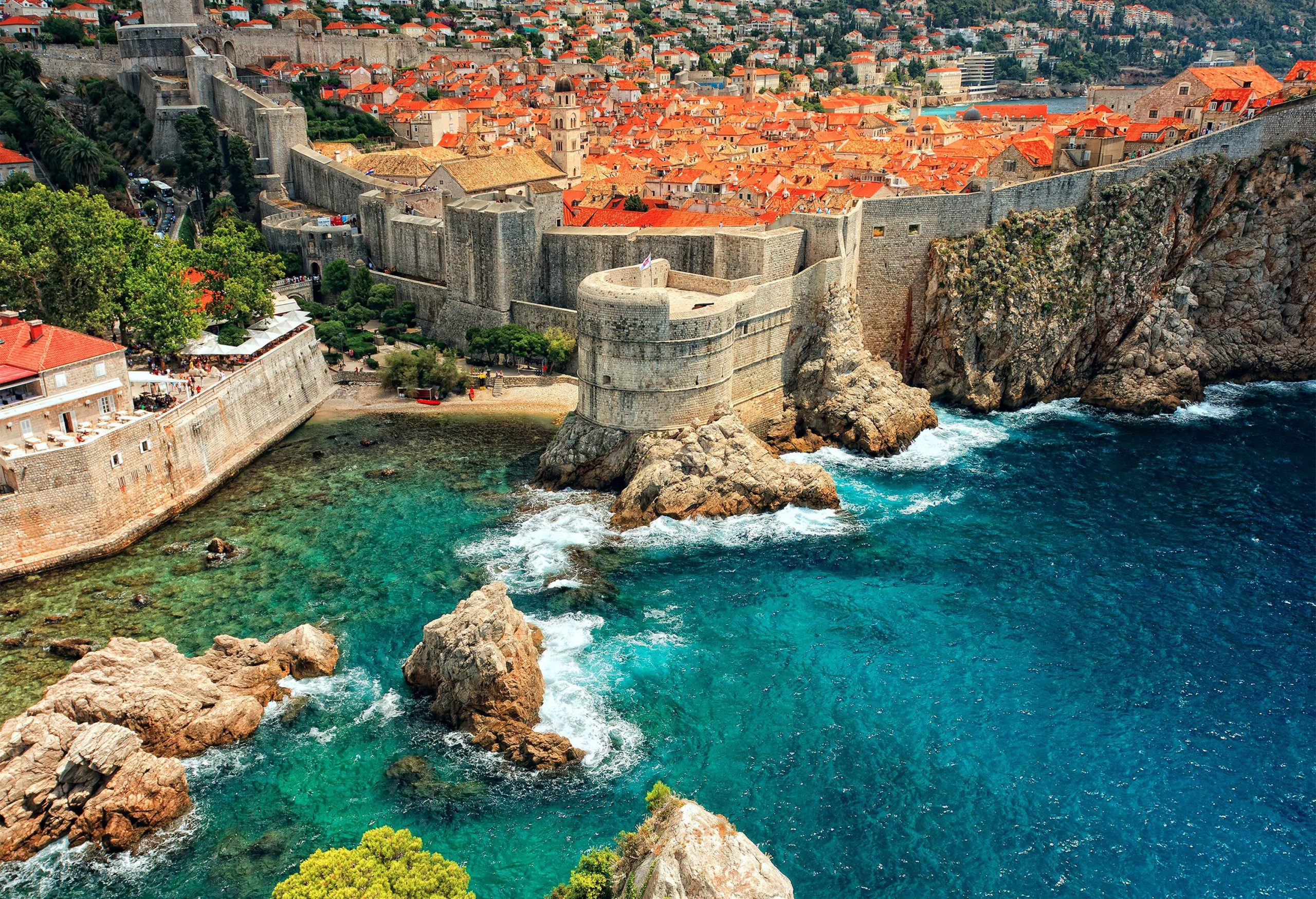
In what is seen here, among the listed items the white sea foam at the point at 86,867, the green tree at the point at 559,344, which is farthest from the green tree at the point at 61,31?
the white sea foam at the point at 86,867

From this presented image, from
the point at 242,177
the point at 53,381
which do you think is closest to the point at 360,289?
the point at 242,177

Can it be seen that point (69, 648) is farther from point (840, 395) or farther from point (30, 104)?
point (30, 104)

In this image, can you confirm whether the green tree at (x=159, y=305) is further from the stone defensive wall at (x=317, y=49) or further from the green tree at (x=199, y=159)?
the stone defensive wall at (x=317, y=49)

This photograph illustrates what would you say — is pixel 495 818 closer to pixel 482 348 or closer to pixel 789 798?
pixel 789 798

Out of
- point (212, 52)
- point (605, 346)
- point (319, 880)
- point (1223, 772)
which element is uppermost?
point (212, 52)

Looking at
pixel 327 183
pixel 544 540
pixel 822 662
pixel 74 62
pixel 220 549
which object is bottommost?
pixel 822 662

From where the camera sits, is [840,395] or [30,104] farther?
[30,104]

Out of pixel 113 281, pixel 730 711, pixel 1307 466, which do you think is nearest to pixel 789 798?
pixel 730 711

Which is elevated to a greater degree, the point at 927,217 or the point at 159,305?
the point at 927,217
